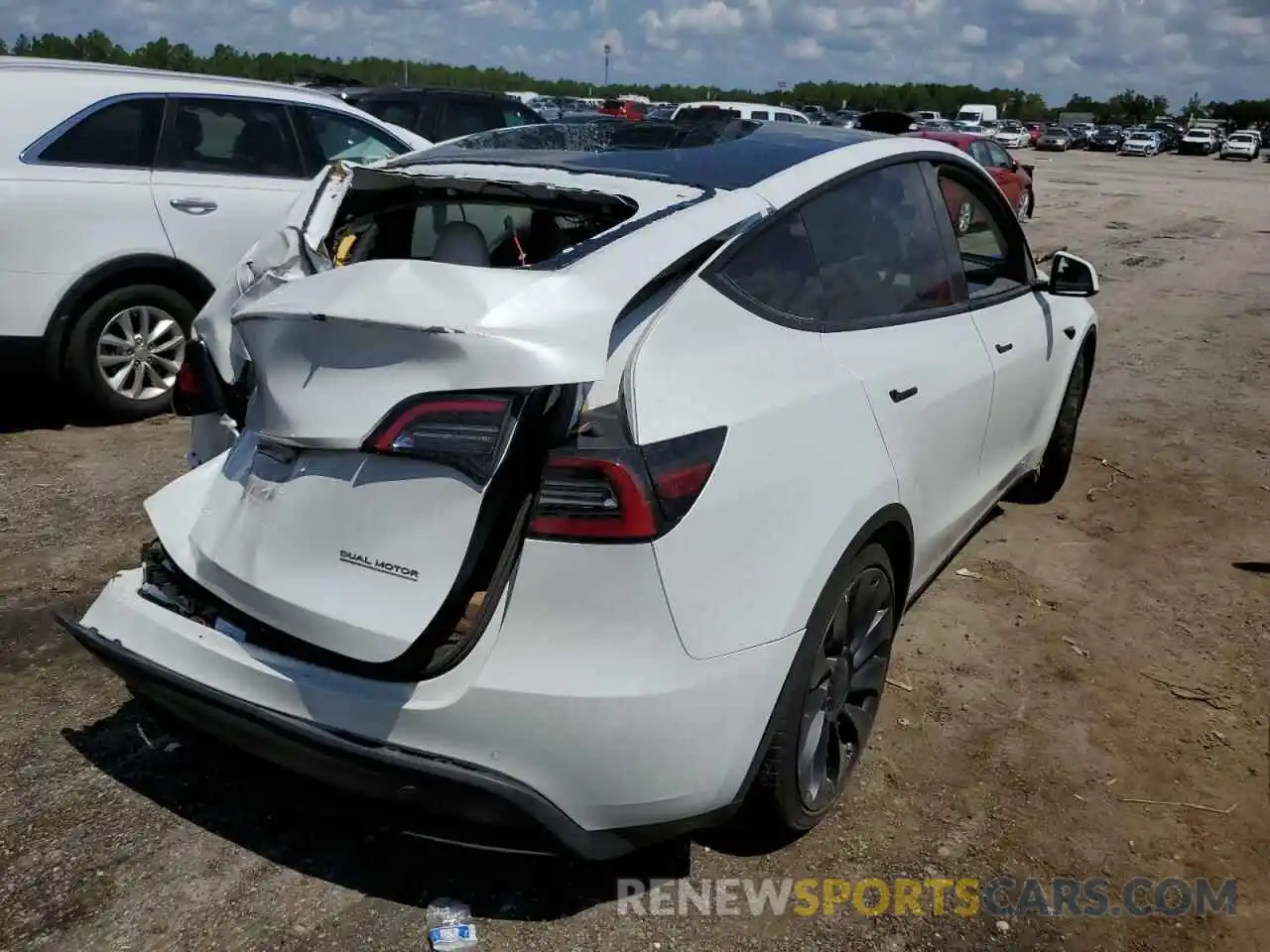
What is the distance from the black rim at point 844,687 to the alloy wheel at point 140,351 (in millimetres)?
4368

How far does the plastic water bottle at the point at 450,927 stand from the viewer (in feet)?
8.09

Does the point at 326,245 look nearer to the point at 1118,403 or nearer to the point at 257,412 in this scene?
the point at 257,412

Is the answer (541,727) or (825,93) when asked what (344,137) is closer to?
(541,727)

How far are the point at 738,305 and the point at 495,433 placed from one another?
745 millimetres

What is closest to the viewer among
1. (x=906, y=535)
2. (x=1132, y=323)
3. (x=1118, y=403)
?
(x=906, y=535)

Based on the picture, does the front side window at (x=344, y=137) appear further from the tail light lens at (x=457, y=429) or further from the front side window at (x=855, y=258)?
the tail light lens at (x=457, y=429)

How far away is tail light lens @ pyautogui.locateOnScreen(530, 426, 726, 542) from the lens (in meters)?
2.14

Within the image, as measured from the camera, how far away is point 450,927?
99.0 inches

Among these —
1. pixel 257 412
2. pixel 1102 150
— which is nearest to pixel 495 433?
pixel 257 412

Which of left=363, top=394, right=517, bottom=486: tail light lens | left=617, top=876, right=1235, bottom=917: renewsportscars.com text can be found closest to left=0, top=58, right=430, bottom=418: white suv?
left=363, top=394, right=517, bottom=486: tail light lens

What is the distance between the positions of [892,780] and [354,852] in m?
1.50

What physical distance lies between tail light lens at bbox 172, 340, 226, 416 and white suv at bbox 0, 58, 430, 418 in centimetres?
307

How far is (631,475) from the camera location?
2148 mm

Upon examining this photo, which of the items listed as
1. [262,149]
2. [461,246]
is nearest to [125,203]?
[262,149]
